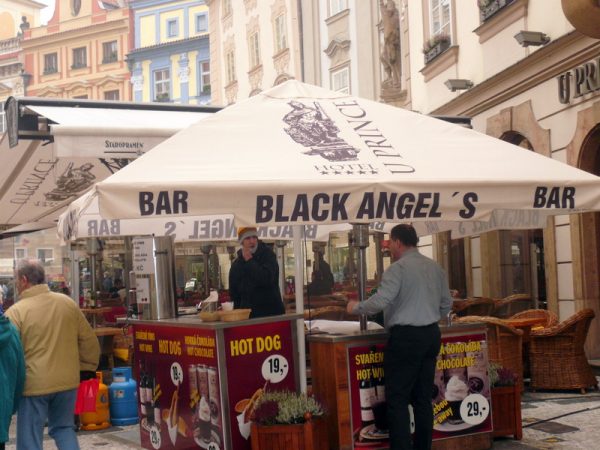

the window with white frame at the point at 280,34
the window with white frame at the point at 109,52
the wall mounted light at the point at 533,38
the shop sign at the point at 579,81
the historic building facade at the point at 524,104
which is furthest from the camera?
the window with white frame at the point at 109,52

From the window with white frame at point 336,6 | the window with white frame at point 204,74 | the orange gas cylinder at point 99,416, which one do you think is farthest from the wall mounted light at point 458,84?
the window with white frame at point 204,74

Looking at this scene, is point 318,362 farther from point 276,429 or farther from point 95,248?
point 95,248

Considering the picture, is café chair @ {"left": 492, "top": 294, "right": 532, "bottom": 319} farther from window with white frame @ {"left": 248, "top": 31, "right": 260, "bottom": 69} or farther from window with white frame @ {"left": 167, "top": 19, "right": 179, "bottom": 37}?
window with white frame @ {"left": 167, "top": 19, "right": 179, "bottom": 37}

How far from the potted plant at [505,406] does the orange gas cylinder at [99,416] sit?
13.0 feet

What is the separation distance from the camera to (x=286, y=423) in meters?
6.83

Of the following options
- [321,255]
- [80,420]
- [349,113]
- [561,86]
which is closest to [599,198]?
[349,113]

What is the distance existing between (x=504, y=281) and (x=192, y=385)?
971 centimetres

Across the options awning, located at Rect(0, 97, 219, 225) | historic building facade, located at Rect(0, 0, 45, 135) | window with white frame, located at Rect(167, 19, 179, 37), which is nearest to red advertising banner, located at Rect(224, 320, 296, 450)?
awning, located at Rect(0, 97, 219, 225)

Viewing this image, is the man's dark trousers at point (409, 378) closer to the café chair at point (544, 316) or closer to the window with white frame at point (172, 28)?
the café chair at point (544, 316)

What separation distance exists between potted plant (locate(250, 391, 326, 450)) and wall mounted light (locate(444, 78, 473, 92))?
1069 cm

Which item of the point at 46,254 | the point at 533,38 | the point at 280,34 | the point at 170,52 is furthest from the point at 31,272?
the point at 170,52

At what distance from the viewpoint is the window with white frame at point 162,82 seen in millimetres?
52975

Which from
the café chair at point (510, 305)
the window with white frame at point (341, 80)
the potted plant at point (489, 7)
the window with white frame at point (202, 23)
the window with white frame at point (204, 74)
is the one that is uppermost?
the window with white frame at point (202, 23)

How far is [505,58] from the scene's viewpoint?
50.2ft
